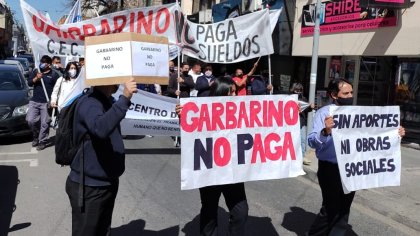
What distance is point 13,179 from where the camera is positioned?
7285 millimetres

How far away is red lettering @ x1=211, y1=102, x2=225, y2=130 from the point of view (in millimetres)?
4141

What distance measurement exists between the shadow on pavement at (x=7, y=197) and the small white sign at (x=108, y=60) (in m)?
2.26

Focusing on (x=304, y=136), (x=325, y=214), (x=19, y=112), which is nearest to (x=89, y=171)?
(x=325, y=214)

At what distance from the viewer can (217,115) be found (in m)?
4.15

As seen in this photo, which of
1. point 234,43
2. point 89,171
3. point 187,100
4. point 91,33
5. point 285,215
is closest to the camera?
point 89,171

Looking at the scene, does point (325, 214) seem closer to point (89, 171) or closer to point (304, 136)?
point (89, 171)

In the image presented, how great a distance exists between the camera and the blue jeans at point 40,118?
10.1m

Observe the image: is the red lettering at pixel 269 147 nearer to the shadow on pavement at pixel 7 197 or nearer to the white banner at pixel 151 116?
the shadow on pavement at pixel 7 197

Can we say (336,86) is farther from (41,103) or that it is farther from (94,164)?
(41,103)

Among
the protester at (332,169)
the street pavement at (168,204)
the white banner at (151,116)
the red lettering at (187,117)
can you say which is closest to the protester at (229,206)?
the red lettering at (187,117)

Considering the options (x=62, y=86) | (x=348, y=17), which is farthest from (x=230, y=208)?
(x=348, y=17)

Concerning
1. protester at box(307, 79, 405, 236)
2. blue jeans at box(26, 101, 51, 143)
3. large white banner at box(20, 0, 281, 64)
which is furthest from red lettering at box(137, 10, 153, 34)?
protester at box(307, 79, 405, 236)

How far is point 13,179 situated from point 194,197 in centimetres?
279

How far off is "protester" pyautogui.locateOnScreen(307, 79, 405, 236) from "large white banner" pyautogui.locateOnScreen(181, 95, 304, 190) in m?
0.22
